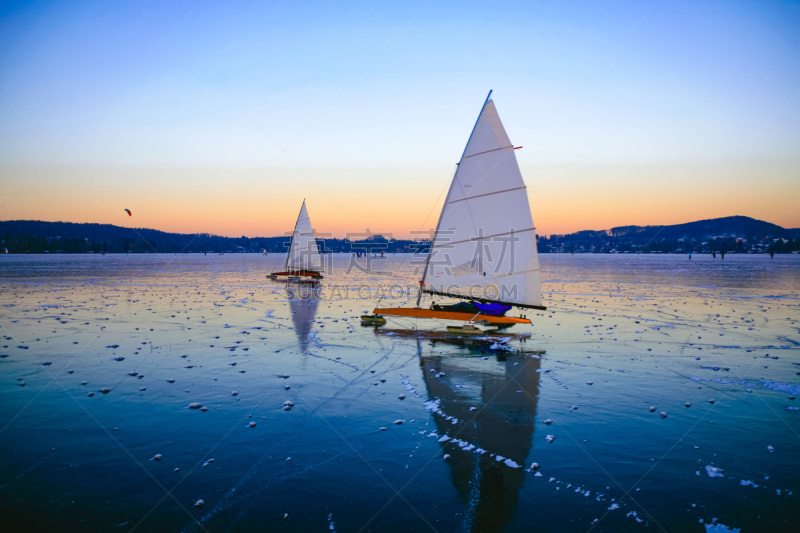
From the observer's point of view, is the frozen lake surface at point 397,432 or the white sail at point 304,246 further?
the white sail at point 304,246

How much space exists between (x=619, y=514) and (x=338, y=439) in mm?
5072

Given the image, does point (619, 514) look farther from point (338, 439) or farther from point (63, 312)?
point (63, 312)

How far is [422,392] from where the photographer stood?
12469mm

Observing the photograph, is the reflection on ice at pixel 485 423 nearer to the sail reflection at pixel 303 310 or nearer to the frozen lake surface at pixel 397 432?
the frozen lake surface at pixel 397 432

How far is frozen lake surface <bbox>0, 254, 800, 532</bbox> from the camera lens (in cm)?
691

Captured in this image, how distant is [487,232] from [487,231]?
1.7 inches

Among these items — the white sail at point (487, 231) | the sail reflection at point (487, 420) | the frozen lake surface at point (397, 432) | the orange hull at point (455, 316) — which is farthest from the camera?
the orange hull at point (455, 316)

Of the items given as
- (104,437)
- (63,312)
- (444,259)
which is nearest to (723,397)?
(444,259)

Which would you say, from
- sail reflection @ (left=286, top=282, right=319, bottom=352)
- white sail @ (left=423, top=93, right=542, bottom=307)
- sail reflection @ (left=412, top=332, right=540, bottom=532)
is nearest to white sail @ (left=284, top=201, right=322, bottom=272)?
sail reflection @ (left=286, top=282, right=319, bottom=352)

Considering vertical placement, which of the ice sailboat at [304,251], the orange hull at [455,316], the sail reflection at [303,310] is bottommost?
the sail reflection at [303,310]

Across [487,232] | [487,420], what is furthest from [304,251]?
[487,420]

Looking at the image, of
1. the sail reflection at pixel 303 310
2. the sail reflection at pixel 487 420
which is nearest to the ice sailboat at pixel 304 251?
the sail reflection at pixel 303 310

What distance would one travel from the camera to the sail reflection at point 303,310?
20156 mm

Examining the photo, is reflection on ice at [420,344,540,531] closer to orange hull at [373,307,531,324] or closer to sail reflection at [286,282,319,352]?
orange hull at [373,307,531,324]
